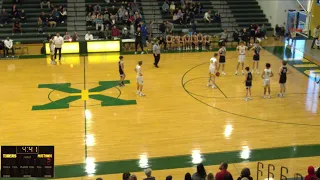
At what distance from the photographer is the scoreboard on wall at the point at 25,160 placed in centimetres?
919

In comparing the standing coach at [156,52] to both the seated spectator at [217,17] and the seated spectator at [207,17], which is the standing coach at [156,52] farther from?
the seated spectator at [217,17]

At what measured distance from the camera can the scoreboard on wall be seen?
9188mm

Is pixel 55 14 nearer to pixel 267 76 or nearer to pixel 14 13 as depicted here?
pixel 14 13

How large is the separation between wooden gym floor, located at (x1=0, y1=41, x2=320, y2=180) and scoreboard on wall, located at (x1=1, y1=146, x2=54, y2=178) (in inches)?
123

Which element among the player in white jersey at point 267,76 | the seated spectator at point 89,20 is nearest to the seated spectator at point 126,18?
the seated spectator at point 89,20

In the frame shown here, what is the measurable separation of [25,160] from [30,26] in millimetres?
22370

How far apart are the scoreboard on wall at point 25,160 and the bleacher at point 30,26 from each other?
2065 cm

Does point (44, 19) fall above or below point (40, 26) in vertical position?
above

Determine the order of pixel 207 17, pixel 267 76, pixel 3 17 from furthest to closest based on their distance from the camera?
1. pixel 207 17
2. pixel 3 17
3. pixel 267 76

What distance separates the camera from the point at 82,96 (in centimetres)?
1866

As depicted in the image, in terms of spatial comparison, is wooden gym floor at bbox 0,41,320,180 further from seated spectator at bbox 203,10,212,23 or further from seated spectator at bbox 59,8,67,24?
seated spectator at bbox 203,10,212,23

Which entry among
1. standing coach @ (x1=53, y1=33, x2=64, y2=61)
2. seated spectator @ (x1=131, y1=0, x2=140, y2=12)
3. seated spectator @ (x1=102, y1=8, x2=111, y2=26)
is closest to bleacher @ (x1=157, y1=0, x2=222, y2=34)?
seated spectator @ (x1=131, y1=0, x2=140, y2=12)

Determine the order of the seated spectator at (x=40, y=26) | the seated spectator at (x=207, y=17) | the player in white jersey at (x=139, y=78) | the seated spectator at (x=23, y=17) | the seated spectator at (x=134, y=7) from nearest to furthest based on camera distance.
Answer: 1. the player in white jersey at (x=139, y=78)
2. the seated spectator at (x=40, y=26)
3. the seated spectator at (x=23, y=17)
4. the seated spectator at (x=207, y=17)
5. the seated spectator at (x=134, y=7)

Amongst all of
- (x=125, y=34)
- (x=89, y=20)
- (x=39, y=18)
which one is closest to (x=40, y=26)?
(x=39, y=18)
